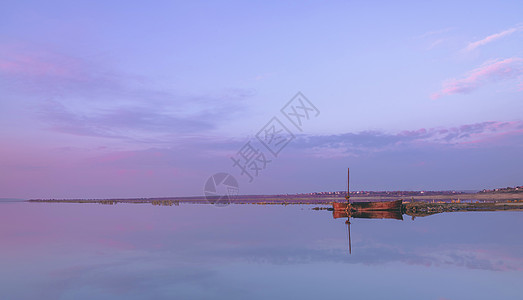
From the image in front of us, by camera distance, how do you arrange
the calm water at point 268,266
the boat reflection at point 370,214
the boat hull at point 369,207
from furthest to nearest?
the boat reflection at point 370,214
the boat hull at point 369,207
the calm water at point 268,266

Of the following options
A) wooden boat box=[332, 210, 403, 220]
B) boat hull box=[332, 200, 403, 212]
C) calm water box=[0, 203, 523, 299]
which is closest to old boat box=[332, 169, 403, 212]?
boat hull box=[332, 200, 403, 212]

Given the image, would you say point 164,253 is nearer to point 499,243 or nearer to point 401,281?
point 401,281

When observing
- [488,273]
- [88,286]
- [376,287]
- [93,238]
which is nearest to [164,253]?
[88,286]

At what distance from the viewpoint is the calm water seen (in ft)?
70.9

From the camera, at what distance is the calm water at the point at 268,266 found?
2161cm

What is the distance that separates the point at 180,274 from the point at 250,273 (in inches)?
184

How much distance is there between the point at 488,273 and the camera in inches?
979

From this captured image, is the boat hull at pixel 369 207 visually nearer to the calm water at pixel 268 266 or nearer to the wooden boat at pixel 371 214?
the wooden boat at pixel 371 214

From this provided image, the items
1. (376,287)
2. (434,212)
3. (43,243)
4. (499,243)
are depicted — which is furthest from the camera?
(434,212)

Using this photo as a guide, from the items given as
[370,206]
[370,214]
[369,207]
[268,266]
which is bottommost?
[268,266]

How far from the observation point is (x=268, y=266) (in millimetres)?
28188

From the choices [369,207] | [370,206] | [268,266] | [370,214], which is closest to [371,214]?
[370,214]

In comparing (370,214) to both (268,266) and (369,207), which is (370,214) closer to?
(369,207)

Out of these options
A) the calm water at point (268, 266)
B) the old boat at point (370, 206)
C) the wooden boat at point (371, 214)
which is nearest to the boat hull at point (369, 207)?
the old boat at point (370, 206)
